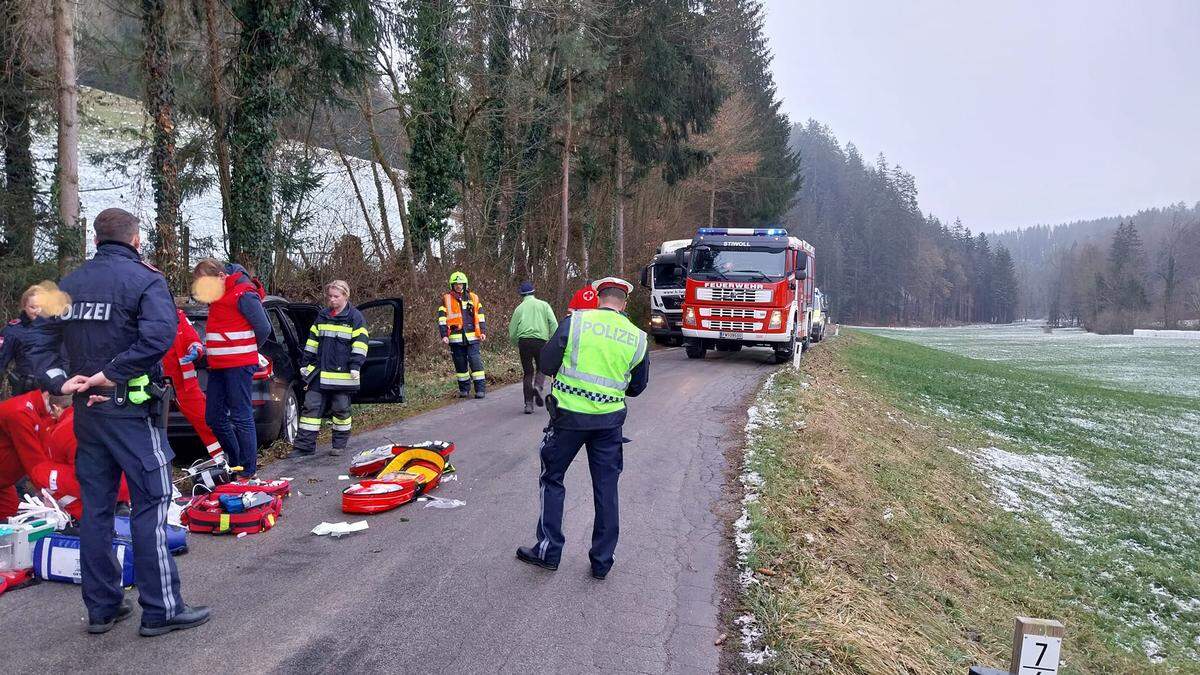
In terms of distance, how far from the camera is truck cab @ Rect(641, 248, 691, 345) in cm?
2423

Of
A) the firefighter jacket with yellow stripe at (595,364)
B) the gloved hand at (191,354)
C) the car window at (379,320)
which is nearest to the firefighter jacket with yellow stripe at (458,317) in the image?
the car window at (379,320)

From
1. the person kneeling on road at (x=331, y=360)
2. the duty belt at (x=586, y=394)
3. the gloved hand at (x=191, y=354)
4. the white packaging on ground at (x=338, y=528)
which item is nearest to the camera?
the duty belt at (x=586, y=394)

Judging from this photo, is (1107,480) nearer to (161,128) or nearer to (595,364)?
(595,364)

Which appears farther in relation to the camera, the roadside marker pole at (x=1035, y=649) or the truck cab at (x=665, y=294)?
the truck cab at (x=665, y=294)

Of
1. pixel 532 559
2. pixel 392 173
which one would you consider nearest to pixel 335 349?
pixel 532 559

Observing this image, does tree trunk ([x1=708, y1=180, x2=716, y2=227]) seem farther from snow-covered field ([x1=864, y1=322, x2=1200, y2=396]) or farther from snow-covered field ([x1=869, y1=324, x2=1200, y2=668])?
snow-covered field ([x1=869, y1=324, x2=1200, y2=668])

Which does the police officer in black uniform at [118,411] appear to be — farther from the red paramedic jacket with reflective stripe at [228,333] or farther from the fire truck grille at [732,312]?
the fire truck grille at [732,312]

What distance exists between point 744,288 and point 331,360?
39.2ft

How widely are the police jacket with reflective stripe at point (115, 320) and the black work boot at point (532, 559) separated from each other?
95.3 inches

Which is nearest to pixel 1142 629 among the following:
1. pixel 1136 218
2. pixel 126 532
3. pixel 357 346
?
pixel 357 346

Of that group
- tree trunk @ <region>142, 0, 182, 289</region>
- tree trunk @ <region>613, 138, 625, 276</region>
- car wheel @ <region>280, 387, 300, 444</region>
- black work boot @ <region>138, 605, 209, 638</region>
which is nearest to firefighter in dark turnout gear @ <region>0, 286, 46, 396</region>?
car wheel @ <region>280, 387, 300, 444</region>

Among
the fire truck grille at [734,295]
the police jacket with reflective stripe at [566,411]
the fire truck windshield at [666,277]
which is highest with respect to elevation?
the fire truck windshield at [666,277]

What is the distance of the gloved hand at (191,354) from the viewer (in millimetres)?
6375

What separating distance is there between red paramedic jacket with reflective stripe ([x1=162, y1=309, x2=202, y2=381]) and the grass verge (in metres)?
4.71
